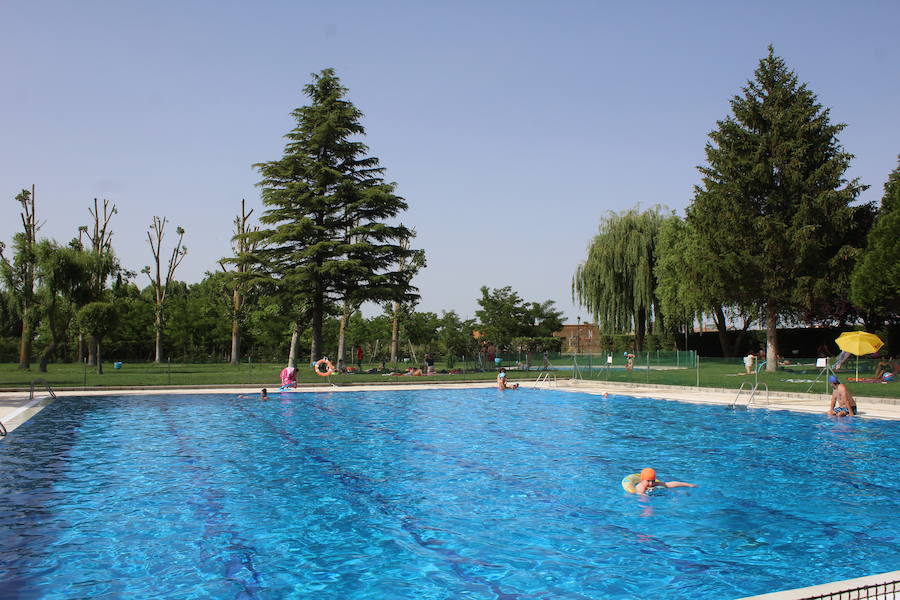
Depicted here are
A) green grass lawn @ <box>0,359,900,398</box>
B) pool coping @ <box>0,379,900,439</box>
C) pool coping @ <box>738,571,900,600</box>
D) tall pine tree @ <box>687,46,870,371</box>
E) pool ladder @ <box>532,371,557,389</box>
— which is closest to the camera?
pool coping @ <box>738,571,900,600</box>

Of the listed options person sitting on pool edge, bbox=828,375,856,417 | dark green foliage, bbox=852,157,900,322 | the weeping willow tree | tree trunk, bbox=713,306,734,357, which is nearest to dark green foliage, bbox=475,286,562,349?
the weeping willow tree

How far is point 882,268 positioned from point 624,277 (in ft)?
75.4

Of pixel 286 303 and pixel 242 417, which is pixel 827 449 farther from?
pixel 286 303

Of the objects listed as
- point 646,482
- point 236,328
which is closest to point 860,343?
point 646,482

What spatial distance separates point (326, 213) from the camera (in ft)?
141

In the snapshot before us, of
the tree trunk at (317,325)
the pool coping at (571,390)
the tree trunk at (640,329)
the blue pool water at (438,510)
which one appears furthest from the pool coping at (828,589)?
the tree trunk at (640,329)

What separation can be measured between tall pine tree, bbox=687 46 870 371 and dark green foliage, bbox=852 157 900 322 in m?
2.71

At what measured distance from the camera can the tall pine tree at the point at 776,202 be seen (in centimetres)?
3684

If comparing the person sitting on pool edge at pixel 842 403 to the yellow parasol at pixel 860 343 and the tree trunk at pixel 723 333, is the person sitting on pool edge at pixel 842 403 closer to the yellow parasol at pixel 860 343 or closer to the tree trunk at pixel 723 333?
the yellow parasol at pixel 860 343

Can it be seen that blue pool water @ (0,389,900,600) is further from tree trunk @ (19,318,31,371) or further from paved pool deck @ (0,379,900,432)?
tree trunk @ (19,318,31,371)

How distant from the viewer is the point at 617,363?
47156 mm

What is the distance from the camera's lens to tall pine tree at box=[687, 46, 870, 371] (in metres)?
36.8

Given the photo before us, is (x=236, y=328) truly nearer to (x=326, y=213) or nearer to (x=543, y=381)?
(x=326, y=213)

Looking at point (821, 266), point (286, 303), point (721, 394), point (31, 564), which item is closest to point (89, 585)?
point (31, 564)
